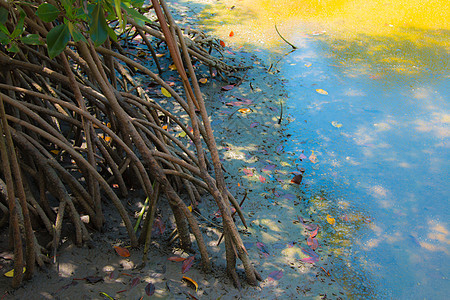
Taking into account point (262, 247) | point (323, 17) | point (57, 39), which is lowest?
point (262, 247)

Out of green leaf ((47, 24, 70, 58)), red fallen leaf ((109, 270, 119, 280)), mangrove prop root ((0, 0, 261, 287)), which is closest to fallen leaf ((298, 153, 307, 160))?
mangrove prop root ((0, 0, 261, 287))

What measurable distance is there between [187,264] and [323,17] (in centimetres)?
482

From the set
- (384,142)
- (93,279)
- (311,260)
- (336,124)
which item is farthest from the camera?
(336,124)

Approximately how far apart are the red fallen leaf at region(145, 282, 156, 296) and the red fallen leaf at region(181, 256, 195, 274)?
18cm

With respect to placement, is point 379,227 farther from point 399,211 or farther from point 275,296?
point 275,296

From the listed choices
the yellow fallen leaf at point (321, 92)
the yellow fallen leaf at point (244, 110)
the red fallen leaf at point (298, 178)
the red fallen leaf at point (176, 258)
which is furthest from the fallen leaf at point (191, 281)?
the yellow fallen leaf at point (321, 92)

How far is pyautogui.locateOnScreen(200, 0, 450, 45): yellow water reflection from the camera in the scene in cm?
529

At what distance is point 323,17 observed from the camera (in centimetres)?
573

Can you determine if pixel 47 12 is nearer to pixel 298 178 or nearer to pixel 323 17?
pixel 298 178

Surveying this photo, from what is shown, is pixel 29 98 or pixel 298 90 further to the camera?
pixel 298 90

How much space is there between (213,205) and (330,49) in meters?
3.16

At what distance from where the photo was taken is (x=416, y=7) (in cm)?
614

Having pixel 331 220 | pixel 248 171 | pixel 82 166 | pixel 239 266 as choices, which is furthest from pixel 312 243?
pixel 82 166

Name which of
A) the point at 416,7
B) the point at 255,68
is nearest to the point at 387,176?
the point at 255,68
